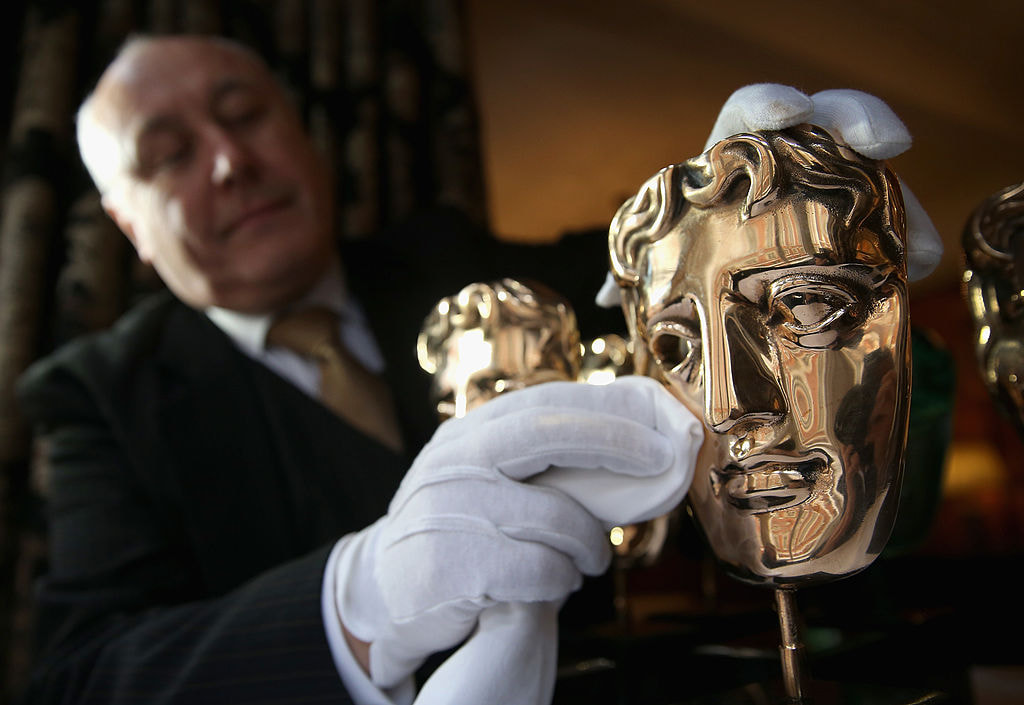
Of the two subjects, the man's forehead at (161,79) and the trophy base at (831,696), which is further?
the man's forehead at (161,79)

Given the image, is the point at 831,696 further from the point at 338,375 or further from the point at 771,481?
the point at 338,375

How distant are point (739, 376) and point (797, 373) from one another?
0.02m

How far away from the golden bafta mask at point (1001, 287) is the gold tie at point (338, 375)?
46 cm

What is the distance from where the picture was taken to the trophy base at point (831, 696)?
0.23 m

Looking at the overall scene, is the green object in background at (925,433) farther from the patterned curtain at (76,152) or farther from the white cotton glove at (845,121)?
the patterned curtain at (76,152)

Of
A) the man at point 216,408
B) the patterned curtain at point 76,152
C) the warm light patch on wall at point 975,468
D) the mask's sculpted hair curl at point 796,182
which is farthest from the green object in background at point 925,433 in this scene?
the warm light patch on wall at point 975,468

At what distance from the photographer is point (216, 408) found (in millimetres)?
687

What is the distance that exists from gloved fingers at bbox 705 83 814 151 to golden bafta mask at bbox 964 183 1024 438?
115mm

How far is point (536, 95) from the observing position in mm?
1551

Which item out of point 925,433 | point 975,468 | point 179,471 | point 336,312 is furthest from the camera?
point 975,468

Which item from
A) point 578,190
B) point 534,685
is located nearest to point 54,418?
point 534,685

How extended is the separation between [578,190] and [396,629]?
1.52 meters

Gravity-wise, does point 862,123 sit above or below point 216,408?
above

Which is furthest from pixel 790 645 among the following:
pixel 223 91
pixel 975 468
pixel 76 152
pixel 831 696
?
pixel 975 468
